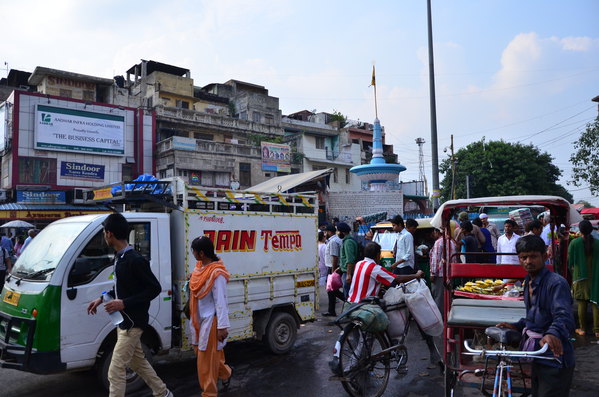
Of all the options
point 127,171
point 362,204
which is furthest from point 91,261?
point 127,171

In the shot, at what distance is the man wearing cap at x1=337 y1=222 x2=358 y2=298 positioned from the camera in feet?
26.2

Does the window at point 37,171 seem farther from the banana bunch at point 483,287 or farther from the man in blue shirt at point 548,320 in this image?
the man in blue shirt at point 548,320

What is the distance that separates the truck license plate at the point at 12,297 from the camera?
15.2 ft

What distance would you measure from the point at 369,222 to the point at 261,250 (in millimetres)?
15246

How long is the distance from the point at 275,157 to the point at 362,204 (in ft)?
30.3

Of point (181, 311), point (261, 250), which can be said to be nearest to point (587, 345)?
point (261, 250)

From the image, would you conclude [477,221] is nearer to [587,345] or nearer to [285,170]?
[587,345]

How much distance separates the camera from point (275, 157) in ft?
102

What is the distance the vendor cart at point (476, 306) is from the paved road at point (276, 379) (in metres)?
0.62

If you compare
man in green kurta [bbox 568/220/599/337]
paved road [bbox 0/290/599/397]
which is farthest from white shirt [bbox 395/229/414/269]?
man in green kurta [bbox 568/220/599/337]

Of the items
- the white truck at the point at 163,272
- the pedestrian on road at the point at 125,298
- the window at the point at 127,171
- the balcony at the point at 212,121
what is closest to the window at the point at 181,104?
the balcony at the point at 212,121

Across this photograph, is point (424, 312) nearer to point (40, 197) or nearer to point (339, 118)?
point (40, 197)

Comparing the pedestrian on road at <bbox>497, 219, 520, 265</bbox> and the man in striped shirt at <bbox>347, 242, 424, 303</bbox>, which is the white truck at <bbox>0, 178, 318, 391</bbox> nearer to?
the man in striped shirt at <bbox>347, 242, 424, 303</bbox>

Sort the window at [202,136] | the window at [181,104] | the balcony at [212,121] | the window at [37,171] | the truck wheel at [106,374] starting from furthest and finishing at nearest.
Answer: the window at [181,104], the window at [202,136], the balcony at [212,121], the window at [37,171], the truck wheel at [106,374]
